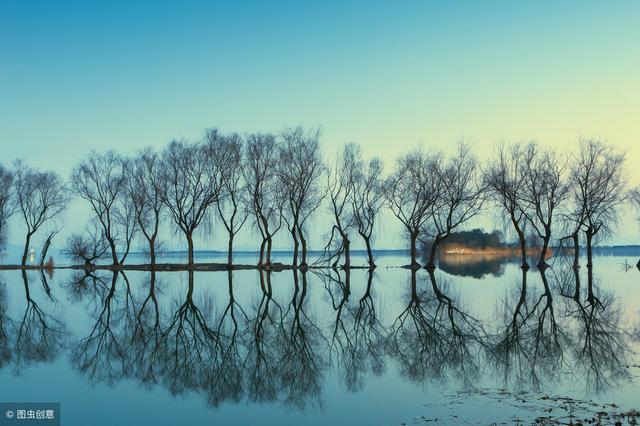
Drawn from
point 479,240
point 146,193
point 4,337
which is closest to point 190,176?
point 146,193

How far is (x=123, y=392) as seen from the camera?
8.14m

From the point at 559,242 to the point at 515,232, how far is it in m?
4.13

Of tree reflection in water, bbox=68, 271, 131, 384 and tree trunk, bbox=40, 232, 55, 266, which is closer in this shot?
tree reflection in water, bbox=68, 271, 131, 384

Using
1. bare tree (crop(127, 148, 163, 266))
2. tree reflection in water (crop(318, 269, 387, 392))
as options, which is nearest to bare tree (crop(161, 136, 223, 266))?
bare tree (crop(127, 148, 163, 266))

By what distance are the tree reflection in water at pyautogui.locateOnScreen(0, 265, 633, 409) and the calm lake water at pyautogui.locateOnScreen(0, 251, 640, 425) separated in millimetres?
44

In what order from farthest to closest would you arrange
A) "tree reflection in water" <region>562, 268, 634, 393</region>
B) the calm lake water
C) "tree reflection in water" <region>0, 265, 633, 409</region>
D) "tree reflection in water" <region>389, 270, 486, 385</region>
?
1. "tree reflection in water" <region>389, 270, 486, 385</region>
2. "tree reflection in water" <region>0, 265, 633, 409</region>
3. "tree reflection in water" <region>562, 268, 634, 393</region>
4. the calm lake water

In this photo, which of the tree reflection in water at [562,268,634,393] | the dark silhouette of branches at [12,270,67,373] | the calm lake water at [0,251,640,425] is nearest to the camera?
the calm lake water at [0,251,640,425]

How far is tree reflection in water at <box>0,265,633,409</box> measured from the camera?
8.73 meters

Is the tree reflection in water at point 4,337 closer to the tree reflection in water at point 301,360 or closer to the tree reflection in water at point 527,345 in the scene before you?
the tree reflection in water at point 301,360

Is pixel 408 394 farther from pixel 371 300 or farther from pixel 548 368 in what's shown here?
pixel 371 300

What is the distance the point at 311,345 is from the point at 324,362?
65.5 inches

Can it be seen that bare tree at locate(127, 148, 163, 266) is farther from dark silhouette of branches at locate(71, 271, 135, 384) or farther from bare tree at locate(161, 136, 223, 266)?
A: dark silhouette of branches at locate(71, 271, 135, 384)

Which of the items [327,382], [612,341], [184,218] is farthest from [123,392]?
[184,218]

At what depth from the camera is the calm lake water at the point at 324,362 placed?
7.19m
